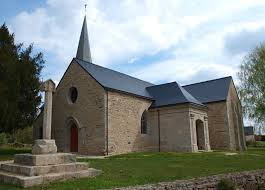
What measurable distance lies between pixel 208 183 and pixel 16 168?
5910 mm

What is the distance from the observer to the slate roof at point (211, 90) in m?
27.0

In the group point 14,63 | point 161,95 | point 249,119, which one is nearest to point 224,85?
point 249,119

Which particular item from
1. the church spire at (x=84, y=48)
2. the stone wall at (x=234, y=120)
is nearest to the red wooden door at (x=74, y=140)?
the church spire at (x=84, y=48)

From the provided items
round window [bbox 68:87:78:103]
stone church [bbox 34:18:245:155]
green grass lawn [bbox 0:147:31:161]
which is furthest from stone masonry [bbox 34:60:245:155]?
green grass lawn [bbox 0:147:31:161]

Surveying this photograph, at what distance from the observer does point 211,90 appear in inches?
1127

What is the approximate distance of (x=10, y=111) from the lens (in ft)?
61.0

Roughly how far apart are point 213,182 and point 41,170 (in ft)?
16.6

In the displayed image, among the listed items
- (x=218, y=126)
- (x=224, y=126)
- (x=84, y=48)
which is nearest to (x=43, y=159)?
(x=224, y=126)

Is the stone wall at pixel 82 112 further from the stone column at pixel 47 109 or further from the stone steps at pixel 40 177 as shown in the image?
the stone steps at pixel 40 177

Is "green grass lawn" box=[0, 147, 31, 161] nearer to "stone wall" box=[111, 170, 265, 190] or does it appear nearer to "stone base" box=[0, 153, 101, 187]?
"stone base" box=[0, 153, 101, 187]

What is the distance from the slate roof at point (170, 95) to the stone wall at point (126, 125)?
1.48m

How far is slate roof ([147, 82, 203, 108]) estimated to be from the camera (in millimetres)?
22852

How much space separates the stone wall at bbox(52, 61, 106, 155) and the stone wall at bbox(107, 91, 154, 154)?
27.3 inches

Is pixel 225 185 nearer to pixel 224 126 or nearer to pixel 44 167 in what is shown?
pixel 44 167
